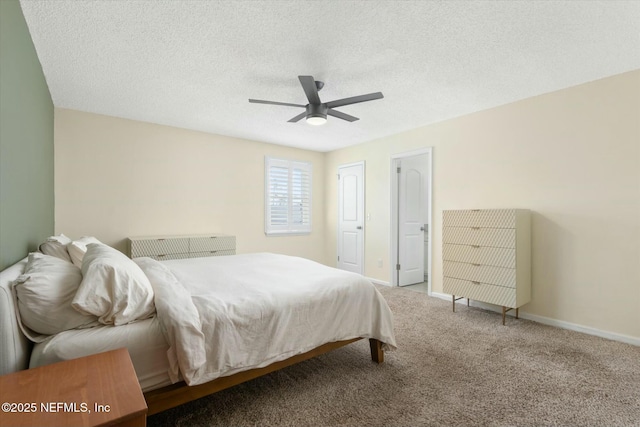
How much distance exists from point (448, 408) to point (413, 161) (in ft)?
13.2

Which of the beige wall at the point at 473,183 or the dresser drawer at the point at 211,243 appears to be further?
the dresser drawer at the point at 211,243

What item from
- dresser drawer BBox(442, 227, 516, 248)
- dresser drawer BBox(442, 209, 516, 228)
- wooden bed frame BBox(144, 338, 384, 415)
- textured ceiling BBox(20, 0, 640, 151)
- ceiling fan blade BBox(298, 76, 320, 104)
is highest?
textured ceiling BBox(20, 0, 640, 151)

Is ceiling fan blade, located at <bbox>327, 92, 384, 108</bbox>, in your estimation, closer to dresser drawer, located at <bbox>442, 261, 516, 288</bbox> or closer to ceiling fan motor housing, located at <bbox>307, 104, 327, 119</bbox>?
ceiling fan motor housing, located at <bbox>307, 104, 327, 119</bbox>

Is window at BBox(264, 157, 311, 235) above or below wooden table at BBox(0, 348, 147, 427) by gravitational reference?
above

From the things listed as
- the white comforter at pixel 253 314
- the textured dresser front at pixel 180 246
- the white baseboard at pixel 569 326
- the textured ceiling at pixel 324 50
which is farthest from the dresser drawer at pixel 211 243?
the white baseboard at pixel 569 326

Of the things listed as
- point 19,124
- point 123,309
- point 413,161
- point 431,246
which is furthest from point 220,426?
point 413,161

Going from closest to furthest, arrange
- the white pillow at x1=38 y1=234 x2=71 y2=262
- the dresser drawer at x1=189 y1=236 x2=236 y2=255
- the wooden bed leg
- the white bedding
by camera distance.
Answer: the white bedding → the white pillow at x1=38 y1=234 x2=71 y2=262 → the wooden bed leg → the dresser drawer at x1=189 y1=236 x2=236 y2=255

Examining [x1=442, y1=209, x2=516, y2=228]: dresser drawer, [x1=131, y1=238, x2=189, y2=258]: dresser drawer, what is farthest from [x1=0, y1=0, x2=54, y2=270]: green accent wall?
[x1=442, y1=209, x2=516, y2=228]: dresser drawer

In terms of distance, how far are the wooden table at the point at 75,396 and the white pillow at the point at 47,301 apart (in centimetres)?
36

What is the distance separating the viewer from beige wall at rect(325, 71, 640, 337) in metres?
2.73

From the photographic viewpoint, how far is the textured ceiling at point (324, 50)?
6.26 ft

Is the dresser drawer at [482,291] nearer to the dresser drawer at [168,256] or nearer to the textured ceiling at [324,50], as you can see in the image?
the textured ceiling at [324,50]

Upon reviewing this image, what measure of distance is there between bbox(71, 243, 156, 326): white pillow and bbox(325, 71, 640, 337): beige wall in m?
3.69

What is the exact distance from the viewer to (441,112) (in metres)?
3.77
